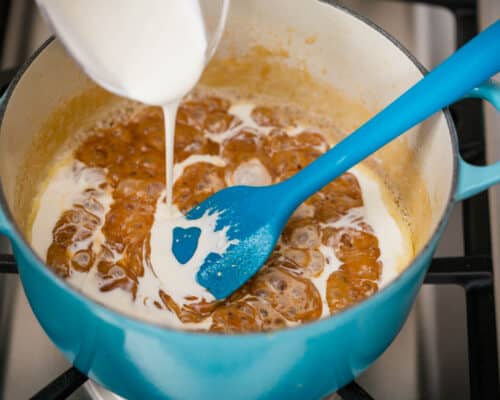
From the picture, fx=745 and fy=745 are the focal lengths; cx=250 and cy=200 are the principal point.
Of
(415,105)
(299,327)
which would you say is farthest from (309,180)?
(299,327)

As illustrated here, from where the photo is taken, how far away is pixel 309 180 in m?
0.84

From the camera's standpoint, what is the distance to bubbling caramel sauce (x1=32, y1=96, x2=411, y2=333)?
0.86 metres

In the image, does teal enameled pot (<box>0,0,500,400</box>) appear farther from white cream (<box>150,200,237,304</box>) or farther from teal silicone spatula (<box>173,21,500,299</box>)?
white cream (<box>150,200,237,304</box>)

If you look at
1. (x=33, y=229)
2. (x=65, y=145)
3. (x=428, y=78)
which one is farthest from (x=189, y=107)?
(x=428, y=78)

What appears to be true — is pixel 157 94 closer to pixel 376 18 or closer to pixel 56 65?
pixel 56 65

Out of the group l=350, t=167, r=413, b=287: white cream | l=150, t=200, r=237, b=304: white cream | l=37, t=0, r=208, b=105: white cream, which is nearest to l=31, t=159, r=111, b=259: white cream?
l=150, t=200, r=237, b=304: white cream

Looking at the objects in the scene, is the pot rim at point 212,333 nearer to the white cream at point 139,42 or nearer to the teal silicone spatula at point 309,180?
the teal silicone spatula at point 309,180

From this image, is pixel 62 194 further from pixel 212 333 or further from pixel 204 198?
pixel 212 333

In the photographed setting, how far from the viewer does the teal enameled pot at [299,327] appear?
0.62 metres

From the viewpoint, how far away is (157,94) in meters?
0.81

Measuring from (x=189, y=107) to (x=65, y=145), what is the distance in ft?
0.61

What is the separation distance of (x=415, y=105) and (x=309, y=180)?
146 mm

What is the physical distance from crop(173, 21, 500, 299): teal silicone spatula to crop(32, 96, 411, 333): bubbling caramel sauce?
0.14 ft

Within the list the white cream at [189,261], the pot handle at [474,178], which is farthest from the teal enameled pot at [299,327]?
the white cream at [189,261]
